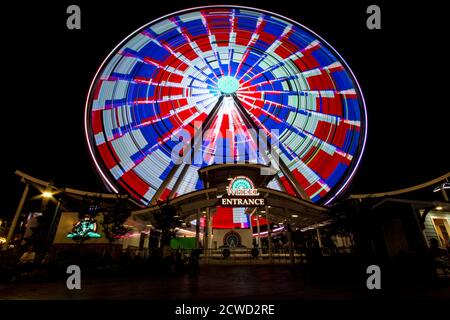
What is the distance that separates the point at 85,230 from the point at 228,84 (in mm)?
22067

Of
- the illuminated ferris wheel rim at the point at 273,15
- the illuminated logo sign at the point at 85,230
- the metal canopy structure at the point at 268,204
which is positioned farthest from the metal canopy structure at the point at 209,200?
the illuminated ferris wheel rim at the point at 273,15

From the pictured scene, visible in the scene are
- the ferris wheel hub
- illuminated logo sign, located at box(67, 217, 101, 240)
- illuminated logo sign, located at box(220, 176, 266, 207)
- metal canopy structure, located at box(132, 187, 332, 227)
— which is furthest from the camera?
the ferris wheel hub

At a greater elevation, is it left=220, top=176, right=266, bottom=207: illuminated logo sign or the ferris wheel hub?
the ferris wheel hub

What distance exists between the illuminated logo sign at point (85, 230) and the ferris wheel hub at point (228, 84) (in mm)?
20470

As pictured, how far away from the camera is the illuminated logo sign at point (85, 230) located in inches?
545

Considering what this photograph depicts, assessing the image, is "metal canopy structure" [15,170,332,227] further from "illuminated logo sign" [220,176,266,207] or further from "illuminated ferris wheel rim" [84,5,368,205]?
"illuminated ferris wheel rim" [84,5,368,205]

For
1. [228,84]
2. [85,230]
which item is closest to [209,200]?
[85,230]

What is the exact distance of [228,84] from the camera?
→ 28016mm

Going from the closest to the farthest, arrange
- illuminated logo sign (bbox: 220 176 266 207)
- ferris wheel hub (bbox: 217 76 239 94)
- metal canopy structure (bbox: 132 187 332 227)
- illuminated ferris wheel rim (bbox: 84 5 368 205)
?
illuminated logo sign (bbox: 220 176 266 207) < metal canopy structure (bbox: 132 187 332 227) < illuminated ferris wheel rim (bbox: 84 5 368 205) < ferris wheel hub (bbox: 217 76 239 94)

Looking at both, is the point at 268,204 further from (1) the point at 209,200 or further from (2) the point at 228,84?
(2) the point at 228,84

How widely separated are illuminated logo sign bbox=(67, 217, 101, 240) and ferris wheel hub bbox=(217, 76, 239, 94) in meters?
20.5

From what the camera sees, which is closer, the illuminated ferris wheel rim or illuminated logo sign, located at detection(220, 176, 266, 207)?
illuminated logo sign, located at detection(220, 176, 266, 207)

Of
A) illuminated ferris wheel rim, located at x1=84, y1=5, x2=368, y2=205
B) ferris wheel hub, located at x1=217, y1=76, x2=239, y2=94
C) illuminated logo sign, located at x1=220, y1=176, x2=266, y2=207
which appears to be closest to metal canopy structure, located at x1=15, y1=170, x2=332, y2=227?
illuminated logo sign, located at x1=220, y1=176, x2=266, y2=207

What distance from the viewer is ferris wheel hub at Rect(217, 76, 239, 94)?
1097 inches
